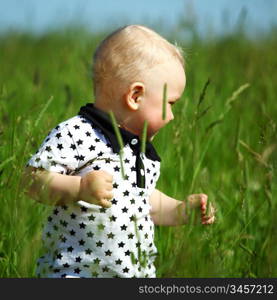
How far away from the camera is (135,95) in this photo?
72.9 inches

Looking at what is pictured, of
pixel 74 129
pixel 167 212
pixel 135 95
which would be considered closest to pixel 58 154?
pixel 74 129

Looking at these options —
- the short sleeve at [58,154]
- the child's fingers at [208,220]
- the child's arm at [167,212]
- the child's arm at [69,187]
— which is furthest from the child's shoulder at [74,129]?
the child's fingers at [208,220]

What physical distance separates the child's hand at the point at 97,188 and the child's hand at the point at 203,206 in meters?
0.29

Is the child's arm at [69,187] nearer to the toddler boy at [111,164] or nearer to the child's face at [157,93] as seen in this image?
the toddler boy at [111,164]

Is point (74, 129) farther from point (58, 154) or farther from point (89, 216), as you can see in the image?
point (89, 216)

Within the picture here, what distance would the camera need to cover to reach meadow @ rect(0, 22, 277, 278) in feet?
5.89

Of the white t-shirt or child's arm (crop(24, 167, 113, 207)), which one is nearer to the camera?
→ child's arm (crop(24, 167, 113, 207))

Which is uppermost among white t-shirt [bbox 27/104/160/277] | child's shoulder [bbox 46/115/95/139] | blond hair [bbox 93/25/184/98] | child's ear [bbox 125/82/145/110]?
blond hair [bbox 93/25/184/98]

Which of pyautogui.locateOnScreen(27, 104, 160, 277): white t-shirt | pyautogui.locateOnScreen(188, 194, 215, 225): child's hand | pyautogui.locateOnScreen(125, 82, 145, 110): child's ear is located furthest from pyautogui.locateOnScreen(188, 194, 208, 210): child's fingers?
pyautogui.locateOnScreen(125, 82, 145, 110): child's ear

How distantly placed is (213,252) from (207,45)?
13.3 ft

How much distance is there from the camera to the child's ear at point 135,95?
184cm

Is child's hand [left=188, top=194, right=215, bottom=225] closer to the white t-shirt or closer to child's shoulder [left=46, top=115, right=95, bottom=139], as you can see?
the white t-shirt

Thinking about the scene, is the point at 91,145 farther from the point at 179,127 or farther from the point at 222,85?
the point at 222,85
